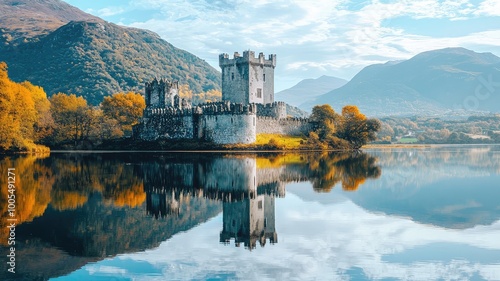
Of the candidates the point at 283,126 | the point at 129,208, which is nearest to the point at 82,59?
the point at 283,126

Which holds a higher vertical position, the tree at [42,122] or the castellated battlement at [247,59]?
the castellated battlement at [247,59]

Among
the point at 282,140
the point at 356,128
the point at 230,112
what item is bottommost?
the point at 282,140

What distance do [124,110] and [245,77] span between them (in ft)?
62.2

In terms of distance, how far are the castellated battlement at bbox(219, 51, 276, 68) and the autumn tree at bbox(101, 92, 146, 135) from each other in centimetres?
1415

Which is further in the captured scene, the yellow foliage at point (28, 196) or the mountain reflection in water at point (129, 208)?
the yellow foliage at point (28, 196)

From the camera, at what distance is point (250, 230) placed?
14.3 metres

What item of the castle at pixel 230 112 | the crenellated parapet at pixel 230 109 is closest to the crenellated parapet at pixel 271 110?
the castle at pixel 230 112

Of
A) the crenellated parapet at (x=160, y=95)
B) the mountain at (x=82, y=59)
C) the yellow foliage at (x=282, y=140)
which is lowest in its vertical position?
the yellow foliage at (x=282, y=140)

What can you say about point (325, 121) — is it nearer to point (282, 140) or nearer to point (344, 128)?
point (344, 128)

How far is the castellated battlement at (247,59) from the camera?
2781 inches

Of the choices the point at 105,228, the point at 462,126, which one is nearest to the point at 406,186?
the point at 105,228

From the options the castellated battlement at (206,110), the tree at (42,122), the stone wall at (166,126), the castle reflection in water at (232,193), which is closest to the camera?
the castle reflection in water at (232,193)

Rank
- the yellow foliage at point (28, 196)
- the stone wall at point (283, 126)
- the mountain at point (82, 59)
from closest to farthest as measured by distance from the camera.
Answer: the yellow foliage at point (28, 196)
the stone wall at point (283, 126)
the mountain at point (82, 59)

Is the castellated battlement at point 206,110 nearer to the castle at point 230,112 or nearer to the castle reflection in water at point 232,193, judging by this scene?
the castle at point 230,112
